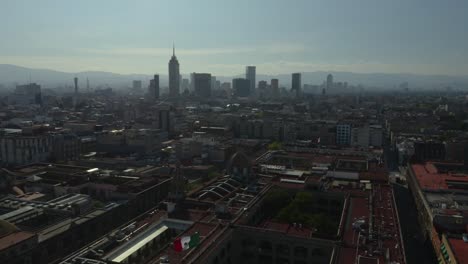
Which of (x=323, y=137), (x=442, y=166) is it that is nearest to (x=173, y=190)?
(x=442, y=166)

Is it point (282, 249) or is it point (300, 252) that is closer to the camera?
point (300, 252)

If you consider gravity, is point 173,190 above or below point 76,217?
above

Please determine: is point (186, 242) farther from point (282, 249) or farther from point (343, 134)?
point (343, 134)

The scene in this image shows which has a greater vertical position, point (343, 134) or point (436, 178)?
point (343, 134)

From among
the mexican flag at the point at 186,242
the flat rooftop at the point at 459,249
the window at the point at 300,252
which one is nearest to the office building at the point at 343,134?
the flat rooftop at the point at 459,249

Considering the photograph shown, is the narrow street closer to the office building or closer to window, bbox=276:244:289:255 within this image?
window, bbox=276:244:289:255

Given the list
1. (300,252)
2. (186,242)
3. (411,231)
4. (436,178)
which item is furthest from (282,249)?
(436,178)

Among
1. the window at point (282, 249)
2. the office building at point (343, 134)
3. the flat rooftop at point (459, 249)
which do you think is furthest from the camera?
the office building at point (343, 134)

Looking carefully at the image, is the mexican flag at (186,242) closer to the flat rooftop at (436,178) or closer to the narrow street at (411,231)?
the narrow street at (411,231)

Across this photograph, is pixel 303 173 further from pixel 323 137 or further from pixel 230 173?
pixel 323 137
